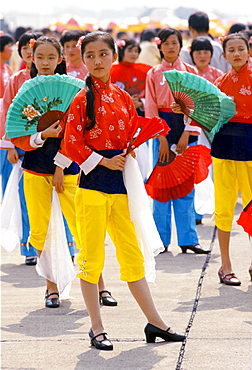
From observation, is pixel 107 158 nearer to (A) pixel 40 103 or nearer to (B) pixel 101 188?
(B) pixel 101 188

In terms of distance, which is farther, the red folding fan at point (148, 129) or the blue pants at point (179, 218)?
the blue pants at point (179, 218)

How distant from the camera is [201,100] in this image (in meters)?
4.81

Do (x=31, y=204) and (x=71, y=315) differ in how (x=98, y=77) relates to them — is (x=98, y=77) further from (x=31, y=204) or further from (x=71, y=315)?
(x=71, y=315)

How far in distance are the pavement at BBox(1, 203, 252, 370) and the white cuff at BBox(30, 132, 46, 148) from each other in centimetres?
108

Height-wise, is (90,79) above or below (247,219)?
above

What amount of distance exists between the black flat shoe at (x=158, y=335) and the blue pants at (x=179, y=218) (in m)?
2.28

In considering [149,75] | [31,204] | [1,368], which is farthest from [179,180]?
[1,368]

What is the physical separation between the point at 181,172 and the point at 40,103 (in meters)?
1.71

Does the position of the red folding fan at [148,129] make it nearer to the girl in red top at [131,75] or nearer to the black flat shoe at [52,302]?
the black flat shoe at [52,302]

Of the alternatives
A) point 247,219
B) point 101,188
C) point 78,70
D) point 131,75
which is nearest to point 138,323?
point 101,188

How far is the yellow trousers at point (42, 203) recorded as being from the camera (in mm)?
4680

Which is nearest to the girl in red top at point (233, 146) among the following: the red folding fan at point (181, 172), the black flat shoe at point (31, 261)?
the red folding fan at point (181, 172)

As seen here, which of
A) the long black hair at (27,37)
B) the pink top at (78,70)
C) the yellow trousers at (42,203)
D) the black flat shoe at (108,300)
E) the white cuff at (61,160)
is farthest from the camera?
the pink top at (78,70)

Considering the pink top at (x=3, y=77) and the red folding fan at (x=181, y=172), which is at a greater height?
the pink top at (x=3, y=77)
